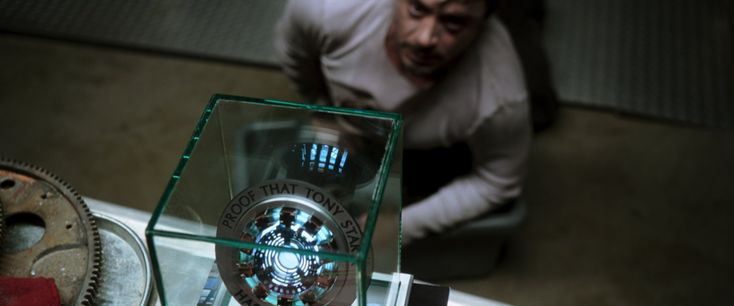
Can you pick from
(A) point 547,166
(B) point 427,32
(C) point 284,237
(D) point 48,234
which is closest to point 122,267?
(D) point 48,234

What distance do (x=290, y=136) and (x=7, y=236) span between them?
10.1 inches

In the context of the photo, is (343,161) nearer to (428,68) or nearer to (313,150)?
(313,150)

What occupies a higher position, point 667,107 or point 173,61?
point 173,61

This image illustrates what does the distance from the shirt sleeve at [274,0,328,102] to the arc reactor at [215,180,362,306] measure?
1.38 ft

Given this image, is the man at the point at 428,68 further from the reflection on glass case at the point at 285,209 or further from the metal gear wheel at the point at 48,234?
the metal gear wheel at the point at 48,234

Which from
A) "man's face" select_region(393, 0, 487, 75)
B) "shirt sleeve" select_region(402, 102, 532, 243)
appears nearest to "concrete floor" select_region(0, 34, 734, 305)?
"shirt sleeve" select_region(402, 102, 532, 243)

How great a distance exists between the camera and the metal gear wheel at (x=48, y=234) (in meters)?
0.66

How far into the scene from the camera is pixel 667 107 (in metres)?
1.82

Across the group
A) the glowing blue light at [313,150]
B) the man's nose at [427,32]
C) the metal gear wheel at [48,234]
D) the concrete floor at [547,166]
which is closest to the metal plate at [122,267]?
the metal gear wheel at [48,234]

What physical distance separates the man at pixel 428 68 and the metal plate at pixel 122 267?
364 mm

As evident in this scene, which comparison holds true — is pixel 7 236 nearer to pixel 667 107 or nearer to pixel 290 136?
pixel 290 136

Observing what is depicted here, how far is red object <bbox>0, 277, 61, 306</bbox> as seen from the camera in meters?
0.63

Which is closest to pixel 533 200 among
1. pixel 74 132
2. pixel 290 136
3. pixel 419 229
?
pixel 419 229

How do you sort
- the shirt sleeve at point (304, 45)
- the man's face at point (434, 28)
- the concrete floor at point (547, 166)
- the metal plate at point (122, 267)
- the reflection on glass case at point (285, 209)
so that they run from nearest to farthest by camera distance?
the reflection on glass case at point (285, 209)
the metal plate at point (122, 267)
the man's face at point (434, 28)
the shirt sleeve at point (304, 45)
the concrete floor at point (547, 166)
